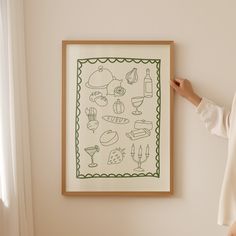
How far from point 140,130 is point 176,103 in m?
0.22

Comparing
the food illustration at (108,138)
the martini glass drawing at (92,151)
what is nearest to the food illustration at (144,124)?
the food illustration at (108,138)

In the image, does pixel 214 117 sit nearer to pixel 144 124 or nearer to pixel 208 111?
pixel 208 111

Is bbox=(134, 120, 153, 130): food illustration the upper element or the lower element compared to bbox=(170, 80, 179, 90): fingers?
lower

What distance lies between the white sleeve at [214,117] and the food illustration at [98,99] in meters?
0.44

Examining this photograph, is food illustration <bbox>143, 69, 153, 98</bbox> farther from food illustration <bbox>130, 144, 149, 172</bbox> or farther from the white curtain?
the white curtain

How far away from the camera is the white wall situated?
183cm

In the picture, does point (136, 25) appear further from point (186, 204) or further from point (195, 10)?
point (186, 204)

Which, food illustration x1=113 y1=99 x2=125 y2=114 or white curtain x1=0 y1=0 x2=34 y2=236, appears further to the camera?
food illustration x1=113 y1=99 x2=125 y2=114

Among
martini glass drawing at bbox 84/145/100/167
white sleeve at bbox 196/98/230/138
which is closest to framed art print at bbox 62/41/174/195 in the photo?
martini glass drawing at bbox 84/145/100/167

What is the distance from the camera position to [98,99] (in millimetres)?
1839

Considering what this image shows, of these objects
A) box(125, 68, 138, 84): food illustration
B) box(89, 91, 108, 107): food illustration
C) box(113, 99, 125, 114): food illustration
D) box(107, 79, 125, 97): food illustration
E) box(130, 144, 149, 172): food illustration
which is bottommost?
box(130, 144, 149, 172): food illustration

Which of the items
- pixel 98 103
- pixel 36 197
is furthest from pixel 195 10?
pixel 36 197

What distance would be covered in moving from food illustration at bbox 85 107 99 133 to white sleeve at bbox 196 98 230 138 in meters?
0.48

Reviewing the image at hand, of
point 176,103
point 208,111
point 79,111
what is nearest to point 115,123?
point 79,111
